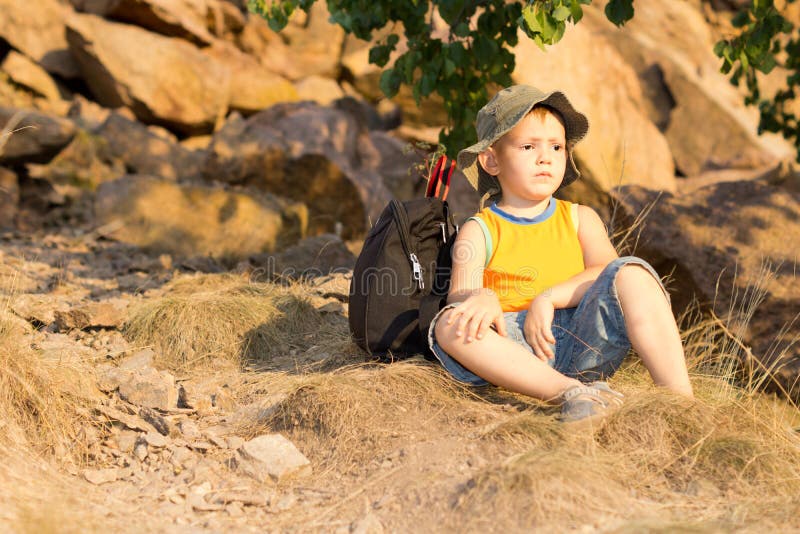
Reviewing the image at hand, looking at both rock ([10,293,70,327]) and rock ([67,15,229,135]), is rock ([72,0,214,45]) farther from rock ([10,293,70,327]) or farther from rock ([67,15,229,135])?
rock ([10,293,70,327])

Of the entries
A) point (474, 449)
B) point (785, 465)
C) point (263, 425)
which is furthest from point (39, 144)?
point (785, 465)

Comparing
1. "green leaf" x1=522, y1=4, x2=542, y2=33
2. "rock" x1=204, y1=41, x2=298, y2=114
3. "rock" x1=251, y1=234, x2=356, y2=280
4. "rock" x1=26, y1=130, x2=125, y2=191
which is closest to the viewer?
"green leaf" x1=522, y1=4, x2=542, y2=33

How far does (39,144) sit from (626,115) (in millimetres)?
5789

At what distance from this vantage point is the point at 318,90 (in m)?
12.9

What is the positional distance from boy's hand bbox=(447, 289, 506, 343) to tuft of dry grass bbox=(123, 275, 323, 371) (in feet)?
4.29

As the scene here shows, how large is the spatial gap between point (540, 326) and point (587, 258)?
457 mm

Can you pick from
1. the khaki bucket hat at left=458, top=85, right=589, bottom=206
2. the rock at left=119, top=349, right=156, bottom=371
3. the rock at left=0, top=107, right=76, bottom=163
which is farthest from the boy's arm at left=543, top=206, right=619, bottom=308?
the rock at left=0, top=107, right=76, bottom=163

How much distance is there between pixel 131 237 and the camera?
21.0 feet

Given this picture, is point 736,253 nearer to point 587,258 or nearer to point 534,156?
point 587,258

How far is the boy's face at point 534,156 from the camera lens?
3.03 meters

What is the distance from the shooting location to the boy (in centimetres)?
281

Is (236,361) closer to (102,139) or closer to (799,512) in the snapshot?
(799,512)

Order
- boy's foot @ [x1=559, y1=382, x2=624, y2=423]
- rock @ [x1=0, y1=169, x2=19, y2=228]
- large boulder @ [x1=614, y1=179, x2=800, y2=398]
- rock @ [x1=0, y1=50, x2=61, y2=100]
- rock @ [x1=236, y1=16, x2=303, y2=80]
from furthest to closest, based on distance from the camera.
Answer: rock @ [x1=236, y1=16, x2=303, y2=80] < rock @ [x1=0, y1=50, x2=61, y2=100] < rock @ [x1=0, y1=169, x2=19, y2=228] < large boulder @ [x1=614, y1=179, x2=800, y2=398] < boy's foot @ [x1=559, y1=382, x2=624, y2=423]

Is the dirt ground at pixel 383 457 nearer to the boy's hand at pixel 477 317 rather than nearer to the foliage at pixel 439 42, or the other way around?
the boy's hand at pixel 477 317
